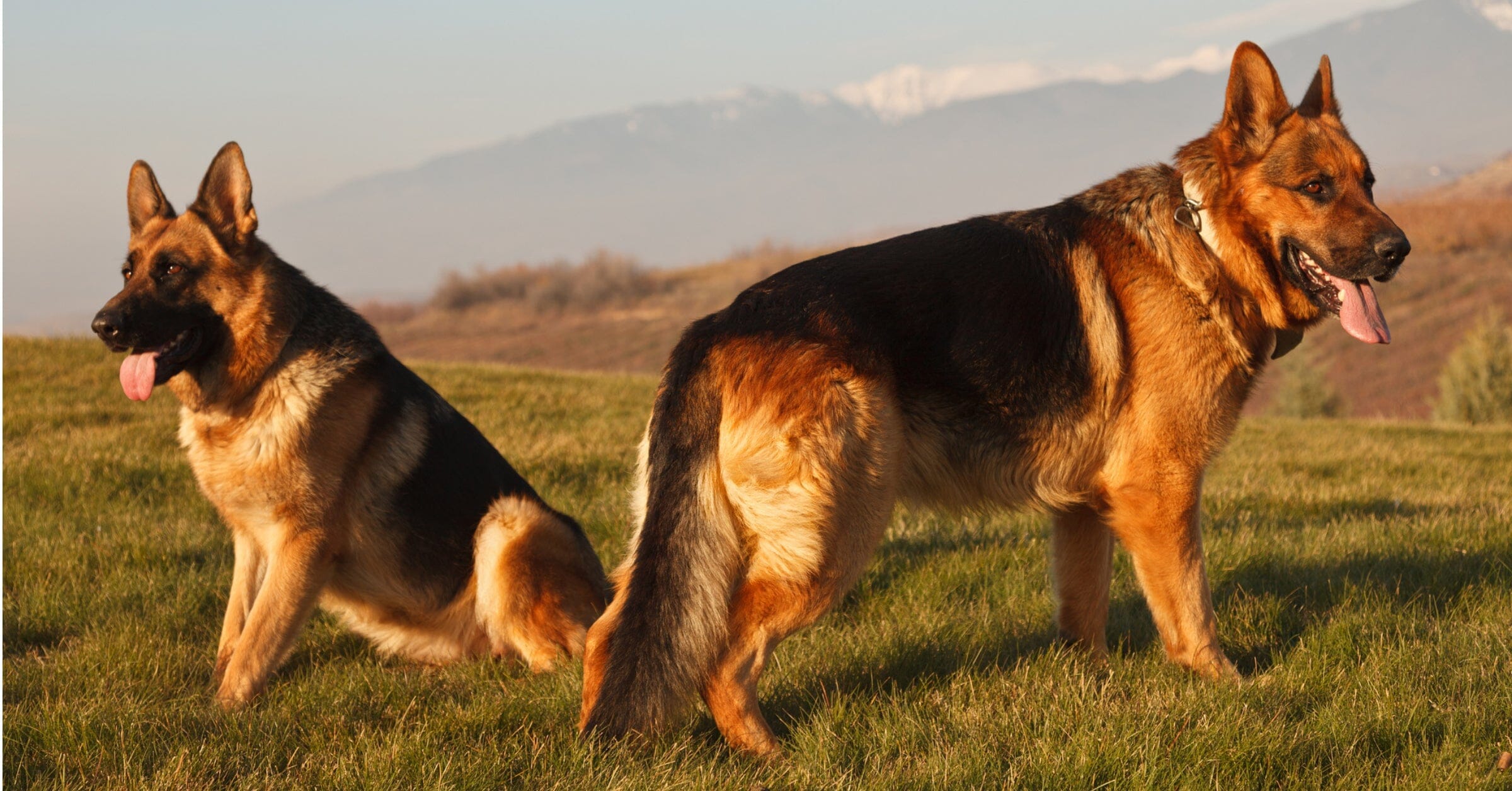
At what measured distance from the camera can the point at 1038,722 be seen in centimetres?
354

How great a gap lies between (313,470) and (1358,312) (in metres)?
4.45

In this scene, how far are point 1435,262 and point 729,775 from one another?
63832 mm

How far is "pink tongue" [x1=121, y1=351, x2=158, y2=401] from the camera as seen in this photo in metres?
4.51

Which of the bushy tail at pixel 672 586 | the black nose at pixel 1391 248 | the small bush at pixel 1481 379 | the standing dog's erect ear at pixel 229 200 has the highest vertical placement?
the standing dog's erect ear at pixel 229 200

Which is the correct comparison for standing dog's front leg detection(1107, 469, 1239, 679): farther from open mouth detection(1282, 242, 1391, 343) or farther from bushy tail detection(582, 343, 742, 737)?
bushy tail detection(582, 343, 742, 737)

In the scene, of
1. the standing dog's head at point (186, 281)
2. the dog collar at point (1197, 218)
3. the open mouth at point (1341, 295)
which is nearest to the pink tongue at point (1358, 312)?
the open mouth at point (1341, 295)

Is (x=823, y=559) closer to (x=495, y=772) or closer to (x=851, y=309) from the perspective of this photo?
(x=851, y=309)

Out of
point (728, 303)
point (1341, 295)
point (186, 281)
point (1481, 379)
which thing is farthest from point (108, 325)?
point (1481, 379)

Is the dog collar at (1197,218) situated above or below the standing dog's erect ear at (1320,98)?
below

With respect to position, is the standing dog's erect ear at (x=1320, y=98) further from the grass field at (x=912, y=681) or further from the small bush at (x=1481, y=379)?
the small bush at (x=1481, y=379)

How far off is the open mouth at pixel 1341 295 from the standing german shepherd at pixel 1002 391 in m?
0.01

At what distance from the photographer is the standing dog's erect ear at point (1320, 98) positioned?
427 cm

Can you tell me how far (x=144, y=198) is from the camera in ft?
16.3

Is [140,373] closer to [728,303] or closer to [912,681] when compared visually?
[912,681]
